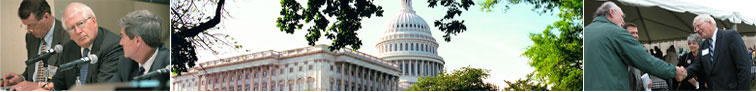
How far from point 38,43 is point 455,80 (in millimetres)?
6494

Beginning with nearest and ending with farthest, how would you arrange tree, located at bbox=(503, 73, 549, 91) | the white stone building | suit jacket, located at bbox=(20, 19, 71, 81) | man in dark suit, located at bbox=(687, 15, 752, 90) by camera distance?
man in dark suit, located at bbox=(687, 15, 752, 90) < suit jacket, located at bbox=(20, 19, 71, 81) < the white stone building < tree, located at bbox=(503, 73, 549, 91)

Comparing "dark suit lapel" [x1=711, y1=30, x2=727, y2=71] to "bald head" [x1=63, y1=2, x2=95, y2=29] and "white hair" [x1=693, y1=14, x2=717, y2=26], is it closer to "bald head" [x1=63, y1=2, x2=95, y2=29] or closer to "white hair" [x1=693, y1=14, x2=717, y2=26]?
"white hair" [x1=693, y1=14, x2=717, y2=26]

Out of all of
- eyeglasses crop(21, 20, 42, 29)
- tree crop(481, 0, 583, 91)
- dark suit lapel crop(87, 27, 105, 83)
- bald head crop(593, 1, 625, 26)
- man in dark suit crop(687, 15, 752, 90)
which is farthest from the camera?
tree crop(481, 0, 583, 91)

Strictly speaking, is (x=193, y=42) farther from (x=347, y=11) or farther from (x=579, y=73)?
(x=579, y=73)

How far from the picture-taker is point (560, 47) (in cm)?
1177

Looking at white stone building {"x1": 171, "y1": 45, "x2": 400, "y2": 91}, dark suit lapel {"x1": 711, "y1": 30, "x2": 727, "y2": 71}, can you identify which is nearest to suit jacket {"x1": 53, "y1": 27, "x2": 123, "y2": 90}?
white stone building {"x1": 171, "y1": 45, "x2": 400, "y2": 91}

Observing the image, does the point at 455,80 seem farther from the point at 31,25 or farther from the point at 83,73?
the point at 31,25

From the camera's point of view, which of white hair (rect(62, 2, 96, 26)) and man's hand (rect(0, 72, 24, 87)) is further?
man's hand (rect(0, 72, 24, 87))

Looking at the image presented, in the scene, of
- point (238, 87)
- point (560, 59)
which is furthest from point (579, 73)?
point (238, 87)

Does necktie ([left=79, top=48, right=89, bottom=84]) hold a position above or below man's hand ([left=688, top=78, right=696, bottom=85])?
above

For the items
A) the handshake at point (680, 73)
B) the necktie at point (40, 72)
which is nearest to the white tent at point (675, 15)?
the handshake at point (680, 73)

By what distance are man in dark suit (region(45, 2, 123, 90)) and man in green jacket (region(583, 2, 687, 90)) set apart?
588cm

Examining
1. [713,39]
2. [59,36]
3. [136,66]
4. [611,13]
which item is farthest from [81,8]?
[713,39]

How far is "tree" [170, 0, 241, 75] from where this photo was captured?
1026 centimetres
